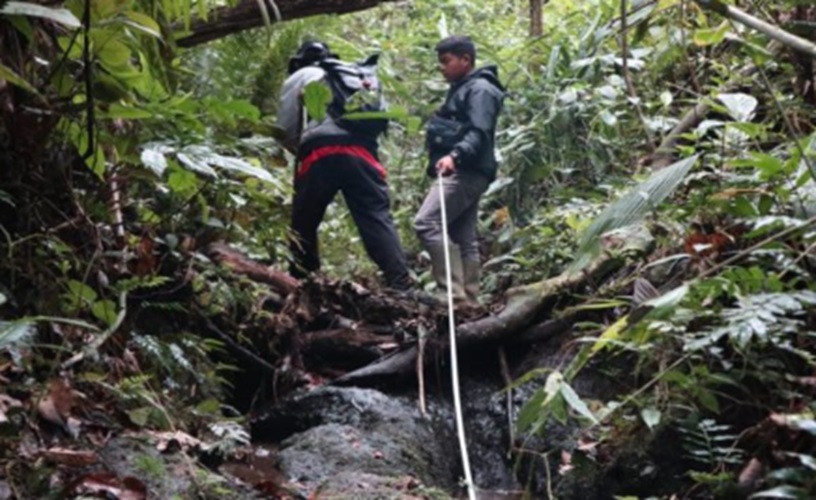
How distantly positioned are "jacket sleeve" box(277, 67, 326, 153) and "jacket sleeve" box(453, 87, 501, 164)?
1.00m

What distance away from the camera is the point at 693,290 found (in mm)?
2930

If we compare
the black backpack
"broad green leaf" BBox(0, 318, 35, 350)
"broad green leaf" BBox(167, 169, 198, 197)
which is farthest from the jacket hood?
"broad green leaf" BBox(0, 318, 35, 350)

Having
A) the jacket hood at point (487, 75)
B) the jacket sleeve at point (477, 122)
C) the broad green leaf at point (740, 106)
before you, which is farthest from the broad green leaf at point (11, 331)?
the jacket hood at point (487, 75)

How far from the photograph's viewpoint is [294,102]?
6.27m

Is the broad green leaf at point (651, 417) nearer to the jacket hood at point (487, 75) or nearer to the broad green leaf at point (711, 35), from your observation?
the broad green leaf at point (711, 35)

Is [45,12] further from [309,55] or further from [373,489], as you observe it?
[309,55]

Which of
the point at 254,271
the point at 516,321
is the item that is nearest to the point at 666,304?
the point at 516,321

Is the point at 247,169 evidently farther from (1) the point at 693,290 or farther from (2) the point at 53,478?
(1) the point at 693,290

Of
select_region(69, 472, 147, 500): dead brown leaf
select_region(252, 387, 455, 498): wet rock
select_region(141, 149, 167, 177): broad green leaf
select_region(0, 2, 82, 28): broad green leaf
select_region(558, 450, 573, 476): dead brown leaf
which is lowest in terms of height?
select_region(252, 387, 455, 498): wet rock

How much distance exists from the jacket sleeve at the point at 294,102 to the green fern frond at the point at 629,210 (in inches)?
146

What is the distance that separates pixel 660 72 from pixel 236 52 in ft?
10.4

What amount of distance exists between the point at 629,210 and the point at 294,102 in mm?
3881

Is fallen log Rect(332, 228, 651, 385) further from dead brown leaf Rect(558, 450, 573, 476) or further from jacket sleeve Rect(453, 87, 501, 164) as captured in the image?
jacket sleeve Rect(453, 87, 501, 164)

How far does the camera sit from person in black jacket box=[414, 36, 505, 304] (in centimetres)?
645
